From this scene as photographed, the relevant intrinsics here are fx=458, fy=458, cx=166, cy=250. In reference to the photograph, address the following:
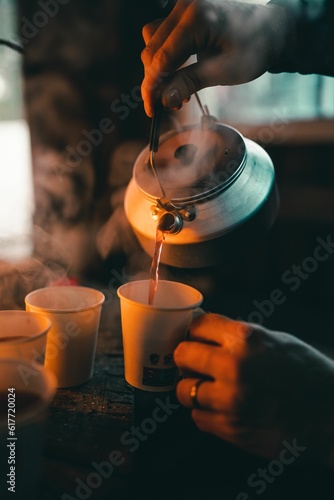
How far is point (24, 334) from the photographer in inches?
40.1

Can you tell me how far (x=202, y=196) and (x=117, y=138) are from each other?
240cm

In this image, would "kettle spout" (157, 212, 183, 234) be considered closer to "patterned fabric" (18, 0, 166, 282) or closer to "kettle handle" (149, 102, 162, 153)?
"kettle handle" (149, 102, 162, 153)

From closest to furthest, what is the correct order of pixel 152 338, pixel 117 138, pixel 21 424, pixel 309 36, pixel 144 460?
1. pixel 21 424
2. pixel 144 460
3. pixel 152 338
4. pixel 309 36
5. pixel 117 138

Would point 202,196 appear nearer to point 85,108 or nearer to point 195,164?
point 195,164

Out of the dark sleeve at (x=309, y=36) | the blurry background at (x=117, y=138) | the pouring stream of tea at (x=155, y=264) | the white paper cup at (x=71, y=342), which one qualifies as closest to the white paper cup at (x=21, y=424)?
the white paper cup at (x=71, y=342)

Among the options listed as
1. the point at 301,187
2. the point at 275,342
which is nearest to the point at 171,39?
the point at 275,342

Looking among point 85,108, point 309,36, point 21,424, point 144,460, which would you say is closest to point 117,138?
point 85,108

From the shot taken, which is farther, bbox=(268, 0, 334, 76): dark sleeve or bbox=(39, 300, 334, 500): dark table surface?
bbox=(268, 0, 334, 76): dark sleeve

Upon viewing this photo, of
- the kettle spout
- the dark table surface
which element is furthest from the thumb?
the dark table surface

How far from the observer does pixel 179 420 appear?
3.22 feet

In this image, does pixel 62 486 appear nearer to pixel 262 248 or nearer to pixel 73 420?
pixel 73 420

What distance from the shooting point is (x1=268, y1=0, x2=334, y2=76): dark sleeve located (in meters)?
1.42

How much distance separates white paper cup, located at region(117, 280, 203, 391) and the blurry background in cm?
189

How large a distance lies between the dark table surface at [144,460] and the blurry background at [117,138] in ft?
6.46
